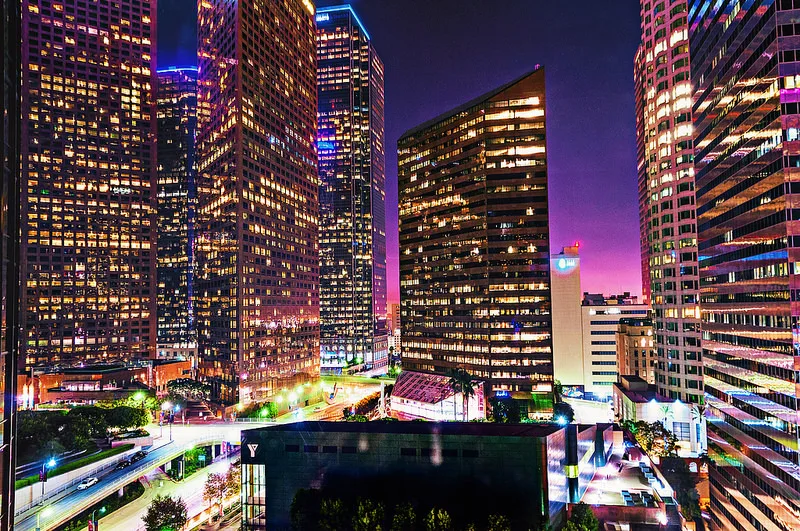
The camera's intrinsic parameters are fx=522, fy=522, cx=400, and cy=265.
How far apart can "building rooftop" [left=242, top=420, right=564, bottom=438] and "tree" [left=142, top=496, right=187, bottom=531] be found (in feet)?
63.5

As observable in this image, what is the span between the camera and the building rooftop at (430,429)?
62434 mm

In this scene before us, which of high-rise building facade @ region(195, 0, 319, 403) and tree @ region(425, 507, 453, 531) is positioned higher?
high-rise building facade @ region(195, 0, 319, 403)

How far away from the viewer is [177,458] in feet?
340

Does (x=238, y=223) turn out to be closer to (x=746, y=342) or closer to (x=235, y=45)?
(x=235, y=45)

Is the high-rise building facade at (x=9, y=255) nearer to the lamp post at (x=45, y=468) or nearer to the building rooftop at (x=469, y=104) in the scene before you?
the lamp post at (x=45, y=468)

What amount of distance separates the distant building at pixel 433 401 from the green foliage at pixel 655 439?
133 ft

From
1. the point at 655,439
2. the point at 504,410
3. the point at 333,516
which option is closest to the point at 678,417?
the point at 655,439

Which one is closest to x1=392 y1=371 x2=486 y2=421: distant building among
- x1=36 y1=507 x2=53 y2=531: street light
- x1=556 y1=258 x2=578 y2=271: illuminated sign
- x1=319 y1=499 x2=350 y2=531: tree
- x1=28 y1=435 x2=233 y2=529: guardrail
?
x1=28 y1=435 x2=233 y2=529: guardrail

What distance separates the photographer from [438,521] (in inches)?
2232

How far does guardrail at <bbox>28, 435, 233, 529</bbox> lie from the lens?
2656 inches

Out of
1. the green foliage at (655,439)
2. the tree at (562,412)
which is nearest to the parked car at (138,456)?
the tree at (562,412)

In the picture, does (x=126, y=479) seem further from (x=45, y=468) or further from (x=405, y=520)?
(x=405, y=520)

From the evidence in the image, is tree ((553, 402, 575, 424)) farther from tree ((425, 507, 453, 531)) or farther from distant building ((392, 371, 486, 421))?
tree ((425, 507, 453, 531))

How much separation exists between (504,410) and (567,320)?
60393mm
